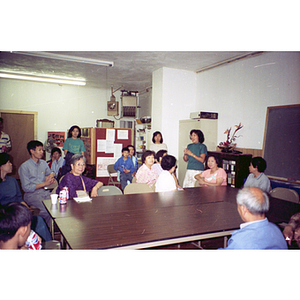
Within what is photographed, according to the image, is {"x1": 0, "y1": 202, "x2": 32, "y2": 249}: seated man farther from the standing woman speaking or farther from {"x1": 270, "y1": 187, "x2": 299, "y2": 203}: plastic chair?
the standing woman speaking

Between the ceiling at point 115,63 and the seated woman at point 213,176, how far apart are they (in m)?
2.18

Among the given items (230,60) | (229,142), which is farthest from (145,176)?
(230,60)

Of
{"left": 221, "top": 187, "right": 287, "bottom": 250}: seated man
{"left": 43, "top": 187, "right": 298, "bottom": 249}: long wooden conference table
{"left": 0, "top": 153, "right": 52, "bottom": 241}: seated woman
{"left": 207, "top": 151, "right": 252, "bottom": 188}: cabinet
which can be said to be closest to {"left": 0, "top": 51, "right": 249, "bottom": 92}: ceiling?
{"left": 207, "top": 151, "right": 252, "bottom": 188}: cabinet

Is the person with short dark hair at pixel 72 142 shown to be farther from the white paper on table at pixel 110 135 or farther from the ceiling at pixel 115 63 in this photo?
the ceiling at pixel 115 63

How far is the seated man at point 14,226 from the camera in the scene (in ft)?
4.57

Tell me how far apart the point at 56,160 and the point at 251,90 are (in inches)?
148

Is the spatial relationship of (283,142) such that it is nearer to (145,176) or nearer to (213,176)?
(213,176)

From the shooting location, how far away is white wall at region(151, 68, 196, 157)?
5.34 metres

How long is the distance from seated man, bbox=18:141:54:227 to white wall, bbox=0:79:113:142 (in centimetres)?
120

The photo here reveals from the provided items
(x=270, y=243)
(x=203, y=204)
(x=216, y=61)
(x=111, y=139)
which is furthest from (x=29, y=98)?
(x=270, y=243)

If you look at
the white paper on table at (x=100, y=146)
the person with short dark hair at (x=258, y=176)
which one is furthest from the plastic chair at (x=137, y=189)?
the white paper on table at (x=100, y=146)
